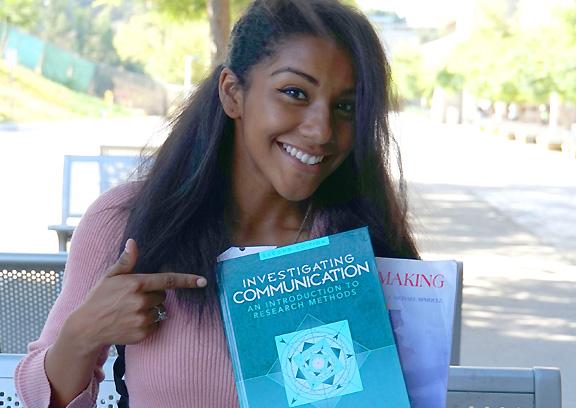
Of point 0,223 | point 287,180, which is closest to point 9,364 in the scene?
point 287,180

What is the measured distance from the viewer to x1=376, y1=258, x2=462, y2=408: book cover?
1581mm

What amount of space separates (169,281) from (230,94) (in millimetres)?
361

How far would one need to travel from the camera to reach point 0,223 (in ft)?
38.0

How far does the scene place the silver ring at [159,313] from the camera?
1677mm

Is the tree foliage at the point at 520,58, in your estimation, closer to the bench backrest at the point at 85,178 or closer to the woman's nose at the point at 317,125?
the bench backrest at the point at 85,178

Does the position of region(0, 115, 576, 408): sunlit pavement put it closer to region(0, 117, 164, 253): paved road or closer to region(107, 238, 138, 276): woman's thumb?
region(0, 117, 164, 253): paved road

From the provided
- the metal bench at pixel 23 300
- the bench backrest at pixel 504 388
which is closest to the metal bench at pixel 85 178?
the metal bench at pixel 23 300

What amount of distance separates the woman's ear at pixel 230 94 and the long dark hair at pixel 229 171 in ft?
0.05

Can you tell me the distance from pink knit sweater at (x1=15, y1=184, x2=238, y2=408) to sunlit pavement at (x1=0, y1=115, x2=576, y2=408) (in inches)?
15.6

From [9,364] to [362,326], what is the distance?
1.06 meters

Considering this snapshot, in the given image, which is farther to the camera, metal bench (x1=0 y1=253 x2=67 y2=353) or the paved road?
the paved road

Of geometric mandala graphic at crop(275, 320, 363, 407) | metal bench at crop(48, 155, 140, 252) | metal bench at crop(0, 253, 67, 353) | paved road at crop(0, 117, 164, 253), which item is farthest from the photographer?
paved road at crop(0, 117, 164, 253)

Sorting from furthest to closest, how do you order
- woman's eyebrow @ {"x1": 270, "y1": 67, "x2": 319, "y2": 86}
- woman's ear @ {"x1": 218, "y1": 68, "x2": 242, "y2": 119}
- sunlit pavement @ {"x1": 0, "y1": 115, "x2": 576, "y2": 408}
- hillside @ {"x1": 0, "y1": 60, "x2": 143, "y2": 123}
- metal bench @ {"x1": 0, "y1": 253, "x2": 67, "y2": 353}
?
hillside @ {"x1": 0, "y1": 60, "x2": 143, "y2": 123}, sunlit pavement @ {"x1": 0, "y1": 115, "x2": 576, "y2": 408}, metal bench @ {"x1": 0, "y1": 253, "x2": 67, "y2": 353}, woman's ear @ {"x1": 218, "y1": 68, "x2": 242, "y2": 119}, woman's eyebrow @ {"x1": 270, "y1": 67, "x2": 319, "y2": 86}

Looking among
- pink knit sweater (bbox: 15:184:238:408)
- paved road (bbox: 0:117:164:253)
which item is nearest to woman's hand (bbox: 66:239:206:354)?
pink knit sweater (bbox: 15:184:238:408)
